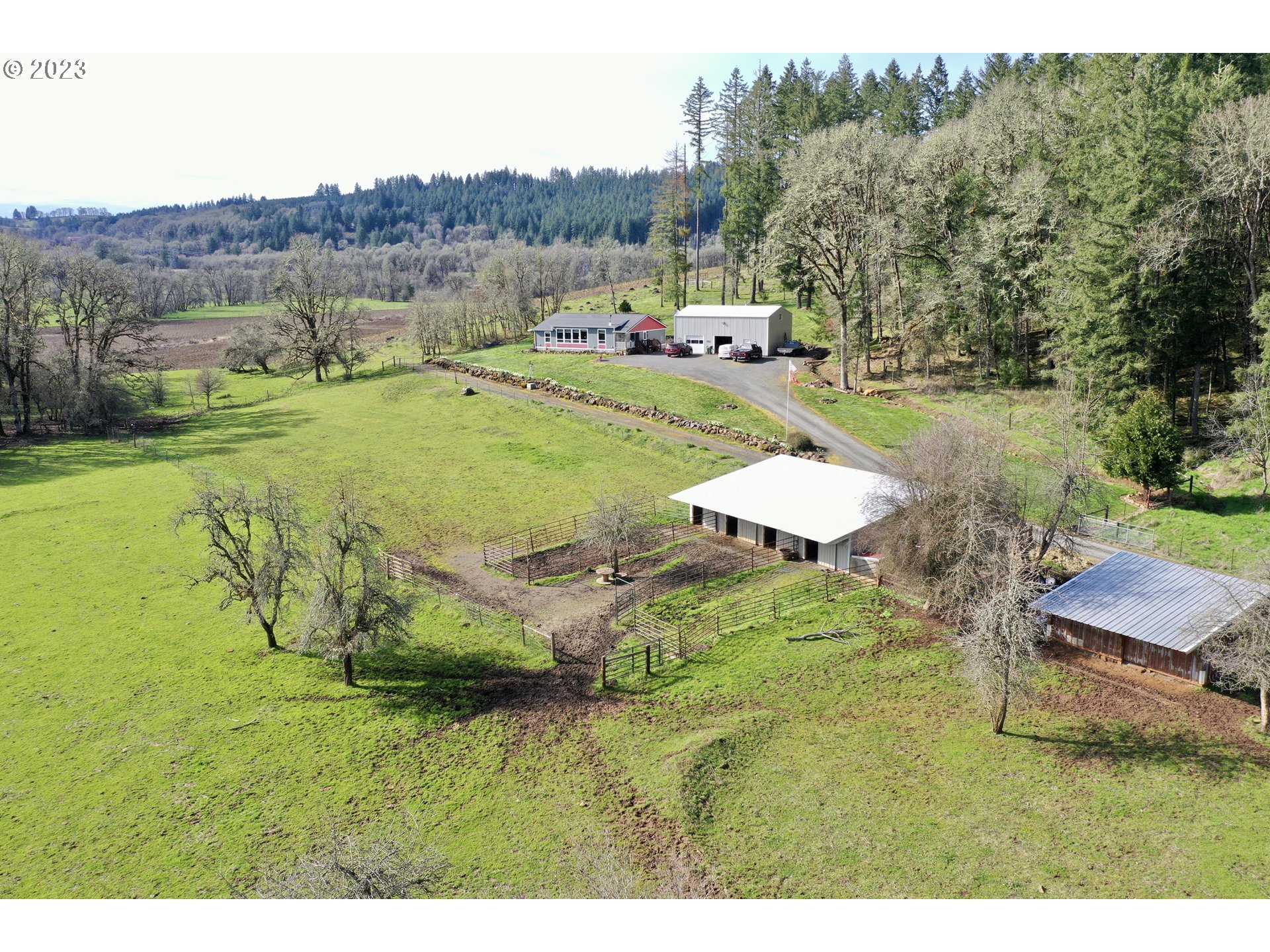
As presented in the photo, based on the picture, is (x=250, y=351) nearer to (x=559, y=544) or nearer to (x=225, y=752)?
(x=559, y=544)

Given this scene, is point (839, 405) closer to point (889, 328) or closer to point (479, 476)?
point (889, 328)

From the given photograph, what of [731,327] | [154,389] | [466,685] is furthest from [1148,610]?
[154,389]

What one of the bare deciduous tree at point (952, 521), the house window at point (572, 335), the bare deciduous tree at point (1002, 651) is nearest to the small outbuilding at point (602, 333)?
the house window at point (572, 335)

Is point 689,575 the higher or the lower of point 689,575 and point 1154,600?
the lower

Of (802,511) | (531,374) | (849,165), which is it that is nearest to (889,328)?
(849,165)

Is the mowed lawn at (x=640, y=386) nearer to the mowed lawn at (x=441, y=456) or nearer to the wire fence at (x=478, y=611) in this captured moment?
the mowed lawn at (x=441, y=456)

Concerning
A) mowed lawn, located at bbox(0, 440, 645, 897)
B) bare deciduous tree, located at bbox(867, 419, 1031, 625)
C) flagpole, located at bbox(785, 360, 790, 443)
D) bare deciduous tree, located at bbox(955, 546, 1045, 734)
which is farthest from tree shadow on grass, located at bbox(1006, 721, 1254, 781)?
flagpole, located at bbox(785, 360, 790, 443)
